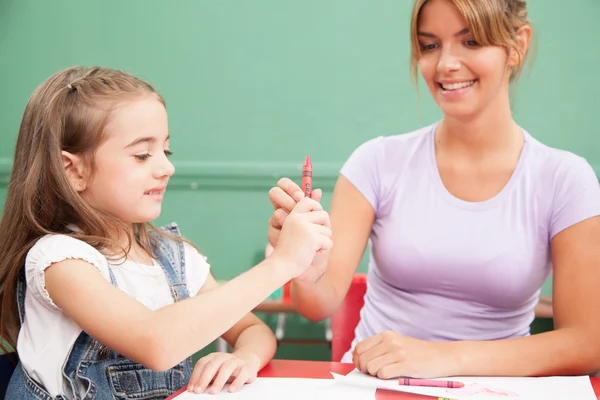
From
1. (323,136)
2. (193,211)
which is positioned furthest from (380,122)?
(193,211)

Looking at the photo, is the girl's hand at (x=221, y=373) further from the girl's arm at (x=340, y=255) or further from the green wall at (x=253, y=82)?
the green wall at (x=253, y=82)

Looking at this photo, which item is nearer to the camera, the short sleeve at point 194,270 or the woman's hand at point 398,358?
the woman's hand at point 398,358

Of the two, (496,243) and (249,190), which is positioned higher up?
(496,243)

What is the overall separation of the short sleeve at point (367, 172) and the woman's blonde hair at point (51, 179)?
0.49 metres

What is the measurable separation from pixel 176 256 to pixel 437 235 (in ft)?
1.64

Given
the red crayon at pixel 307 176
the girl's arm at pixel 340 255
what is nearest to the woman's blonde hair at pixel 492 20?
the girl's arm at pixel 340 255

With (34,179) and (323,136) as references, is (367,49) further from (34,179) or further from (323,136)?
(34,179)

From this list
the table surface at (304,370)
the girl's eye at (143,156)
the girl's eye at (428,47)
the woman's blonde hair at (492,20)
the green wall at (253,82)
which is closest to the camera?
the table surface at (304,370)

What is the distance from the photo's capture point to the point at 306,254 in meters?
0.97

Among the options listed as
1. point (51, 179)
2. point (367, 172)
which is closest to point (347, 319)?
point (367, 172)

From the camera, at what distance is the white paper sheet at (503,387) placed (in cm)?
90

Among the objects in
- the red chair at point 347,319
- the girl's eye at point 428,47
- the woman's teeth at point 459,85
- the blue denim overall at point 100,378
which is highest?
the girl's eye at point 428,47

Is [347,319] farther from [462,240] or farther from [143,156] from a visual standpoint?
[143,156]

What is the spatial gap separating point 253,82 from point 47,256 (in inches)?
85.2
